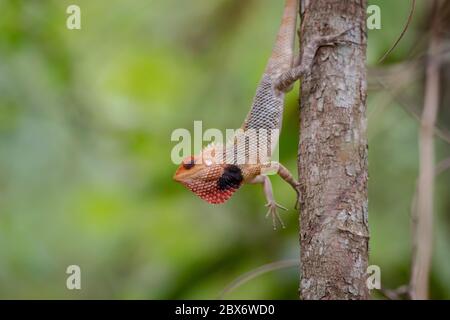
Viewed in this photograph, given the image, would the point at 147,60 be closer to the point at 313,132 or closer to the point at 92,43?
the point at 92,43

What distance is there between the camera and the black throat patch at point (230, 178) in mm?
3621

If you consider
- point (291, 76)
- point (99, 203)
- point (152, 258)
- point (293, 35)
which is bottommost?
point (152, 258)

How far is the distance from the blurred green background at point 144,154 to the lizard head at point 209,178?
147cm

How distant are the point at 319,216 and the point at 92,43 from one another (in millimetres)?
4797

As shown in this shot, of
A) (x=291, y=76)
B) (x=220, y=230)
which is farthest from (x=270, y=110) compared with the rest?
(x=220, y=230)

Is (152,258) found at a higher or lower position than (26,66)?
lower

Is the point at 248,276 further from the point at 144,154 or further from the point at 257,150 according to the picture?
the point at 144,154

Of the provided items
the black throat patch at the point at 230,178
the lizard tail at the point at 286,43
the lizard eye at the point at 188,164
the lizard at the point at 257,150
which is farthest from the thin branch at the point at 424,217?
the lizard eye at the point at 188,164

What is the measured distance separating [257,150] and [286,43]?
692 millimetres

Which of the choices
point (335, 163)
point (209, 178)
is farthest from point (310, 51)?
point (209, 178)

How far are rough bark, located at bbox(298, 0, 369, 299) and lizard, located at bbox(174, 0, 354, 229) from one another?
49cm

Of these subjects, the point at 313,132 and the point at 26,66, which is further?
the point at 26,66

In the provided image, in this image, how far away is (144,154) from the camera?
5.80 metres

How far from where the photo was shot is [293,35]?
3.84 m
